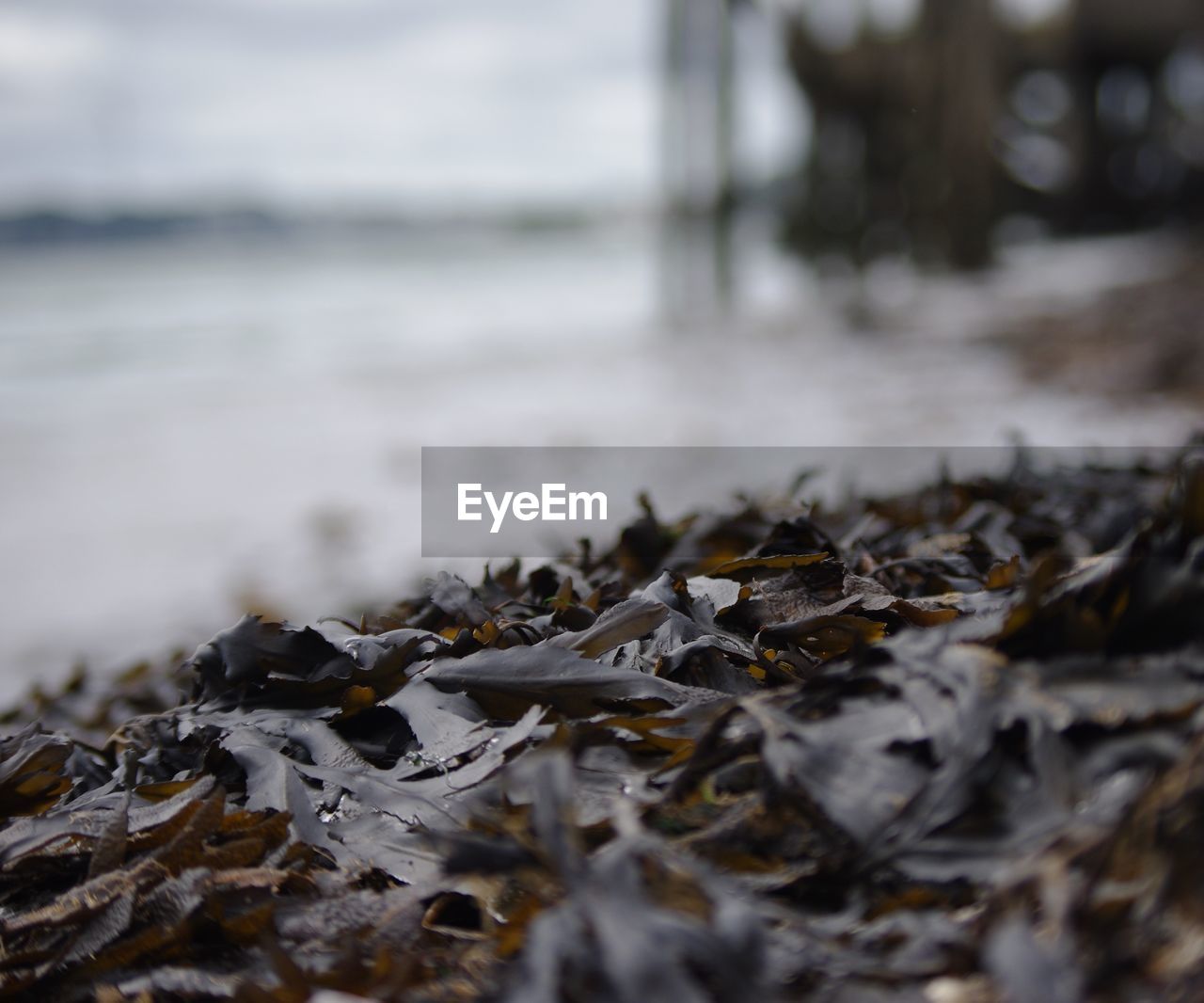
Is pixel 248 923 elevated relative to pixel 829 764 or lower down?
lower down

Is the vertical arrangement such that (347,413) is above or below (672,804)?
above

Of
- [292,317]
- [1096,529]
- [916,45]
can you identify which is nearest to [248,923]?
[1096,529]

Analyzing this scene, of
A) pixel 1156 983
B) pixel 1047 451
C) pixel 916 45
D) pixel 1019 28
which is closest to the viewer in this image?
pixel 1156 983

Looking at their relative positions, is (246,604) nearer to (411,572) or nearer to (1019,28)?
(411,572)

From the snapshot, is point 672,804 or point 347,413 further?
point 347,413

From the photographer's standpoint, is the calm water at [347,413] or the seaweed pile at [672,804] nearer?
the seaweed pile at [672,804]
